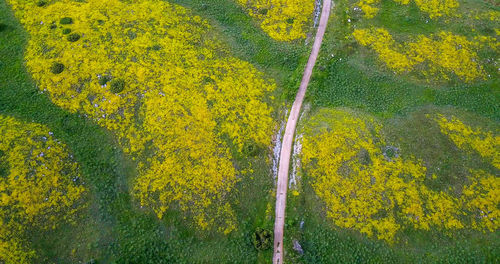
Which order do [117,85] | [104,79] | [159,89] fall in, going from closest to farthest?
[117,85]
[104,79]
[159,89]

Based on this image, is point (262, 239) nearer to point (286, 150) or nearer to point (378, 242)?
point (286, 150)

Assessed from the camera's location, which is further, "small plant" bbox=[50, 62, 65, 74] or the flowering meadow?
the flowering meadow

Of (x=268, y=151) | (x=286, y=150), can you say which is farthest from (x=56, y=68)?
(x=286, y=150)

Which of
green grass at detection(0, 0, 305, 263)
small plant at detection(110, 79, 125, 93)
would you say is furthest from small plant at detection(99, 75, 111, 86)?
green grass at detection(0, 0, 305, 263)

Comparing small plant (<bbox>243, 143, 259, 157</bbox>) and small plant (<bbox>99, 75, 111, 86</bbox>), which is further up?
small plant (<bbox>99, 75, 111, 86</bbox>)

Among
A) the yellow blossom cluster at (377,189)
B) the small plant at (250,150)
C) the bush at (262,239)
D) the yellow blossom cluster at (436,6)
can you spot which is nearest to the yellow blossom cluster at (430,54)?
the yellow blossom cluster at (436,6)

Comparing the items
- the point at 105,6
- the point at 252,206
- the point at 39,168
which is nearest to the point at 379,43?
the point at 252,206

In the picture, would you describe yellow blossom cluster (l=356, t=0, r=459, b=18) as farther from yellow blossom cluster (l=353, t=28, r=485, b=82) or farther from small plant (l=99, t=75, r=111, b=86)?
small plant (l=99, t=75, r=111, b=86)
